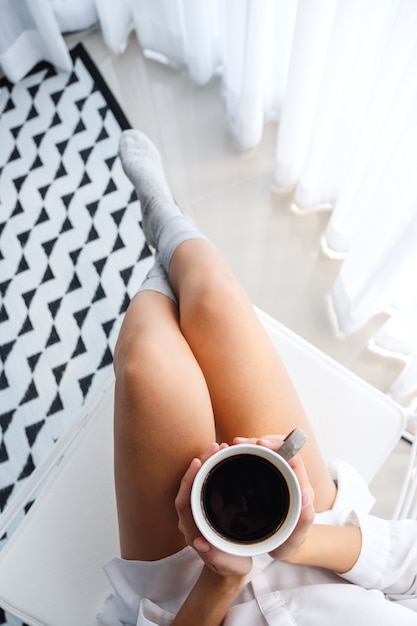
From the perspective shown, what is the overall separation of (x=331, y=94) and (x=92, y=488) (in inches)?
28.5

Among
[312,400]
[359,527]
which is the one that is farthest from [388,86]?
[359,527]

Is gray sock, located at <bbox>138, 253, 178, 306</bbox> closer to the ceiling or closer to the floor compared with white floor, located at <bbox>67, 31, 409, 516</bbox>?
closer to the ceiling

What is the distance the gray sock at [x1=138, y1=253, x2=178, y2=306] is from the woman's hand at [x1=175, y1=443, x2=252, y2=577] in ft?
1.09

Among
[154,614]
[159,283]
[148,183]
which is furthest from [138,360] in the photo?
[148,183]

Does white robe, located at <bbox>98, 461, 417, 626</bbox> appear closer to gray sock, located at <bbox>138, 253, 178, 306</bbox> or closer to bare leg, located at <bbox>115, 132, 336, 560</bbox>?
bare leg, located at <bbox>115, 132, 336, 560</bbox>

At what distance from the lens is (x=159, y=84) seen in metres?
1.57

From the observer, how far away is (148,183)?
1109 mm

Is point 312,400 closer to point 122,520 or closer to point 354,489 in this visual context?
point 354,489

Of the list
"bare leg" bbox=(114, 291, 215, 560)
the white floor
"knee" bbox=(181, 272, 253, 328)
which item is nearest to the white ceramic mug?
"bare leg" bbox=(114, 291, 215, 560)

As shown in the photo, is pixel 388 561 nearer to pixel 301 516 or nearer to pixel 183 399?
pixel 301 516

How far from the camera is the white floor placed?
1370 millimetres

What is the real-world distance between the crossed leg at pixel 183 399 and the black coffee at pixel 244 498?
0.15 metres

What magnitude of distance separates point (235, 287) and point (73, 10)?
104 centimetres

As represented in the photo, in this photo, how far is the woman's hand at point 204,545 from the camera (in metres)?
0.62
